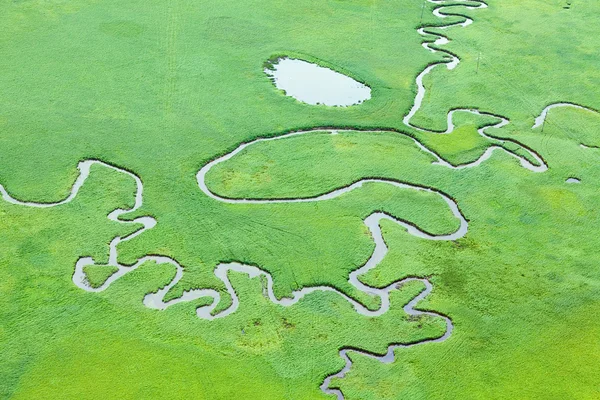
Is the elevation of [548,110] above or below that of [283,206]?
above

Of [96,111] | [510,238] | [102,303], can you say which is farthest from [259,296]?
[96,111]

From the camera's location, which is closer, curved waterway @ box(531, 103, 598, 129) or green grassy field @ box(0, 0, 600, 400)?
green grassy field @ box(0, 0, 600, 400)

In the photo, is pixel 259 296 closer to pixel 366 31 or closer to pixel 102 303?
pixel 102 303

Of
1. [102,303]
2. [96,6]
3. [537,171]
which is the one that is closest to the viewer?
[102,303]

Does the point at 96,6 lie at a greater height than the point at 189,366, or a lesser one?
greater

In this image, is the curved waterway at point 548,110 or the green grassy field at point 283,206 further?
the curved waterway at point 548,110

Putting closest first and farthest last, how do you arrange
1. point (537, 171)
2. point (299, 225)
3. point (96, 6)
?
point (299, 225) < point (537, 171) < point (96, 6)

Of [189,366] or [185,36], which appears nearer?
[189,366]

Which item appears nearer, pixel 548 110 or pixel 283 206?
pixel 283 206
